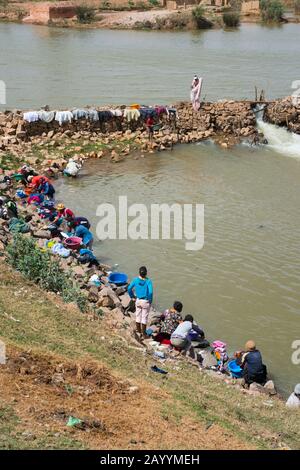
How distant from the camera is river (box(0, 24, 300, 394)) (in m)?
12.0

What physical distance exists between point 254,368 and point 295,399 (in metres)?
0.82

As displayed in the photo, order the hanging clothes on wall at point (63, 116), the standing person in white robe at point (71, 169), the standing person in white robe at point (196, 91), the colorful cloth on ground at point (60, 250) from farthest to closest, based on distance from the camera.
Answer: the standing person in white robe at point (196, 91)
the hanging clothes on wall at point (63, 116)
the standing person in white robe at point (71, 169)
the colorful cloth on ground at point (60, 250)

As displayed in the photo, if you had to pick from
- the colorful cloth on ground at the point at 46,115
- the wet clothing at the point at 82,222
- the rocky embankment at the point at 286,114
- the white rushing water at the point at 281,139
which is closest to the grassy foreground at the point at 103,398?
the wet clothing at the point at 82,222

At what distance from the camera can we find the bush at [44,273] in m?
10.5

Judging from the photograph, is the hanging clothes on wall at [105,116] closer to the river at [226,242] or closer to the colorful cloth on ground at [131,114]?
the colorful cloth on ground at [131,114]

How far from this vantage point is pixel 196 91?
22828mm

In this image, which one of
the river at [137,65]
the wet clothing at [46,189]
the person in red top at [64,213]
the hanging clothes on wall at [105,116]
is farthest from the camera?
the river at [137,65]

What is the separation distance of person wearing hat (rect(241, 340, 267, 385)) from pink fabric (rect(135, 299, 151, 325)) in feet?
5.40

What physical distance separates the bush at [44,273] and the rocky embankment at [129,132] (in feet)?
27.7

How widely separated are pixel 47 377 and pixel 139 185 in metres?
11.4

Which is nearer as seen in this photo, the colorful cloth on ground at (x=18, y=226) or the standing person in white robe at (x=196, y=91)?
the colorful cloth on ground at (x=18, y=226)

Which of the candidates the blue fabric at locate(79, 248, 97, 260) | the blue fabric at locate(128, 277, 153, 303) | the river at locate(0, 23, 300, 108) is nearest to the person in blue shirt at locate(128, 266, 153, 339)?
the blue fabric at locate(128, 277, 153, 303)

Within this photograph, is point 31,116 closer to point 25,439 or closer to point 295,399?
point 295,399

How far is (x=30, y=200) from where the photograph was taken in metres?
16.1
